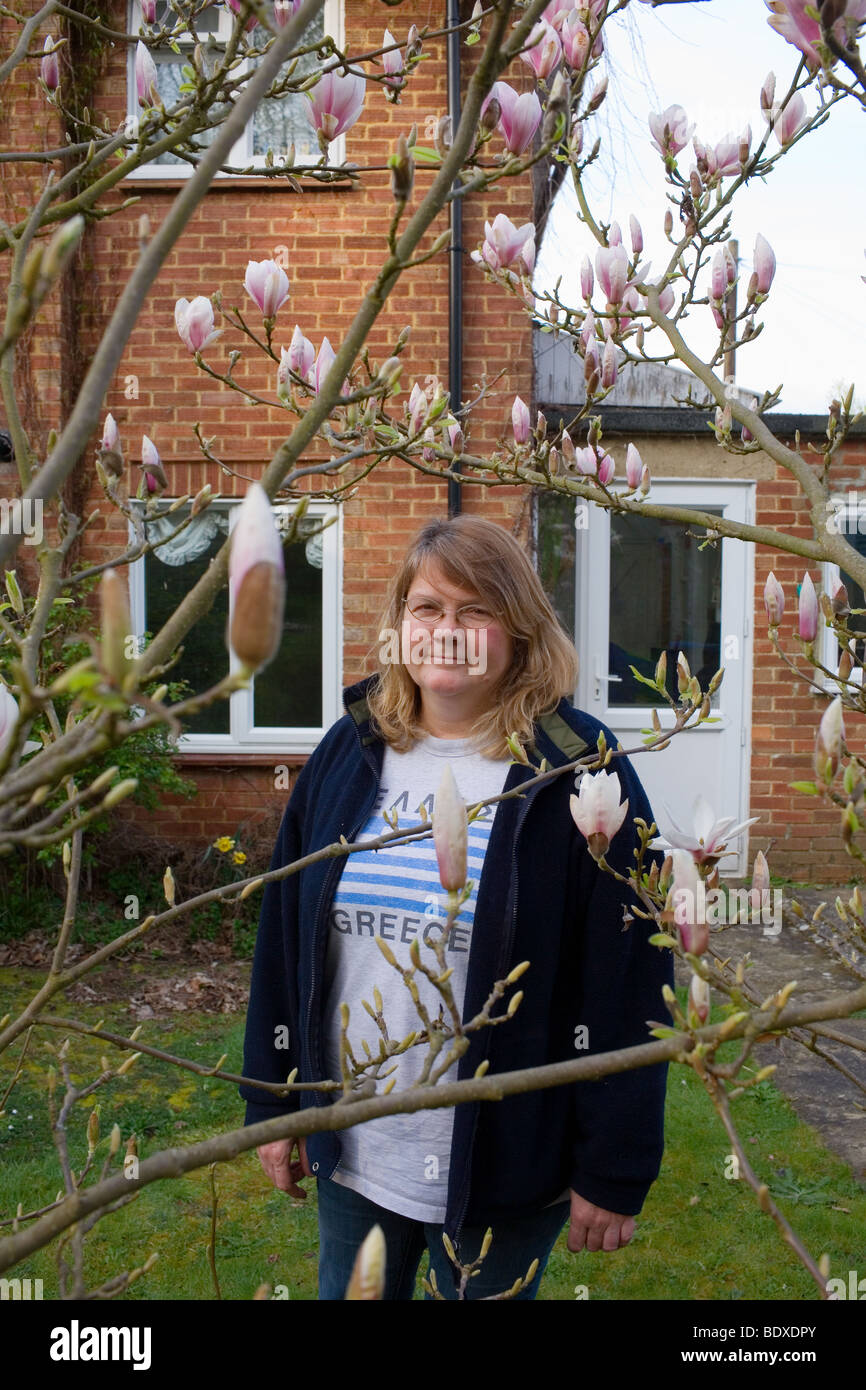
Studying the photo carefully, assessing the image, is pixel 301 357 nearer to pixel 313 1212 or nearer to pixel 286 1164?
pixel 286 1164

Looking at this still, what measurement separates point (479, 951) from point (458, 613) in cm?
62

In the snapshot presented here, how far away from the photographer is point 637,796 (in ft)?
6.69

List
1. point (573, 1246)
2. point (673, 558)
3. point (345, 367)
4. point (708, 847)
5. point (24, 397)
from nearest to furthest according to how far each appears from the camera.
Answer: point (345, 367) < point (708, 847) < point (573, 1246) < point (24, 397) < point (673, 558)

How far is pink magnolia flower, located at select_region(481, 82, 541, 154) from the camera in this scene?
1419 millimetres

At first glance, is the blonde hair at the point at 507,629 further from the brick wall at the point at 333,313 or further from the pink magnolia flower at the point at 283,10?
the brick wall at the point at 333,313

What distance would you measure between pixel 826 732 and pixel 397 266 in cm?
55

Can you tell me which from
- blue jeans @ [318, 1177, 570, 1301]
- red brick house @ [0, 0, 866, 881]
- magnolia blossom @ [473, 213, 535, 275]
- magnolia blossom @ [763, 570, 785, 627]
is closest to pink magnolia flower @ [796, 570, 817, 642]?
magnolia blossom @ [763, 570, 785, 627]

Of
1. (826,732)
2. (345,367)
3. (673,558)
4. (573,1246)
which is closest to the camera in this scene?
(345,367)

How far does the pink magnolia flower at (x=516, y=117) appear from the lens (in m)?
1.42

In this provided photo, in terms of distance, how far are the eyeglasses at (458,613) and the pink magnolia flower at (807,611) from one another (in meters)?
0.64

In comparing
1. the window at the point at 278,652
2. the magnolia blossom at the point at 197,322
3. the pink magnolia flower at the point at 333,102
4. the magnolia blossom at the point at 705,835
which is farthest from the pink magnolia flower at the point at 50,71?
the window at the point at 278,652

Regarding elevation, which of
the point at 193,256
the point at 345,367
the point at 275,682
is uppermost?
the point at 193,256

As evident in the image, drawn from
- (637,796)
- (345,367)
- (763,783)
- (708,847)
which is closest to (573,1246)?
(637,796)
